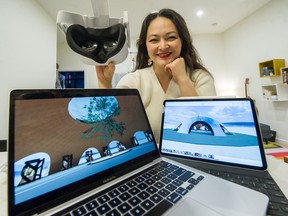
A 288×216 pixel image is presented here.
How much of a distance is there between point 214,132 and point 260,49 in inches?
132

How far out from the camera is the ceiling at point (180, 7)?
246 cm

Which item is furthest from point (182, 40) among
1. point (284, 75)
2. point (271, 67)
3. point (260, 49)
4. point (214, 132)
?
point (260, 49)

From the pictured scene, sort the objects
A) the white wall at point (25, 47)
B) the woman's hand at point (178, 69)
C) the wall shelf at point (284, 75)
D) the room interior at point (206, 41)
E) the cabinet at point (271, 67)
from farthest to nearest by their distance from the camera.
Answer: the cabinet at point (271, 67) < the wall shelf at point (284, 75) < the room interior at point (206, 41) < the white wall at point (25, 47) < the woman's hand at point (178, 69)

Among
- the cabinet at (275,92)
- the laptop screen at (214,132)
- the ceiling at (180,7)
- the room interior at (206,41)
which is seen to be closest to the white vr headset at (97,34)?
the laptop screen at (214,132)

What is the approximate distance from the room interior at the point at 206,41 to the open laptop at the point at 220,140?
53.8 inches

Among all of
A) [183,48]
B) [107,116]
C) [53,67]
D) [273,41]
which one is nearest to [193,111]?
[107,116]

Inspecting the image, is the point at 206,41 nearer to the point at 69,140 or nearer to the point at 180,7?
the point at 180,7

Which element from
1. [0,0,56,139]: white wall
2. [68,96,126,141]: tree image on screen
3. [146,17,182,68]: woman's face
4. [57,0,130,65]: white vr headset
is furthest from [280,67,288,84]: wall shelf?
[0,0,56,139]: white wall

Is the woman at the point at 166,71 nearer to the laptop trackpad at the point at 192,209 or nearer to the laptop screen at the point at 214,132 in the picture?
the laptop screen at the point at 214,132

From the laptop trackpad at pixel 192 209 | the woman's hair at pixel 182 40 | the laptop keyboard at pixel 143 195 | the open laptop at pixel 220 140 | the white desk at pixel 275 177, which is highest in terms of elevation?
the woman's hair at pixel 182 40

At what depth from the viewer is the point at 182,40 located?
0.85 metres

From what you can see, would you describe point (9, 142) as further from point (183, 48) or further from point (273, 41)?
point (273, 41)

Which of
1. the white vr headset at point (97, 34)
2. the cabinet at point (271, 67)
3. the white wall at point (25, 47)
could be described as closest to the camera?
the white vr headset at point (97, 34)

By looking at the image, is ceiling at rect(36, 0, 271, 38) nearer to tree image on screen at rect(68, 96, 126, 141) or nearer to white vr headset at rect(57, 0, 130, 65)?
white vr headset at rect(57, 0, 130, 65)
